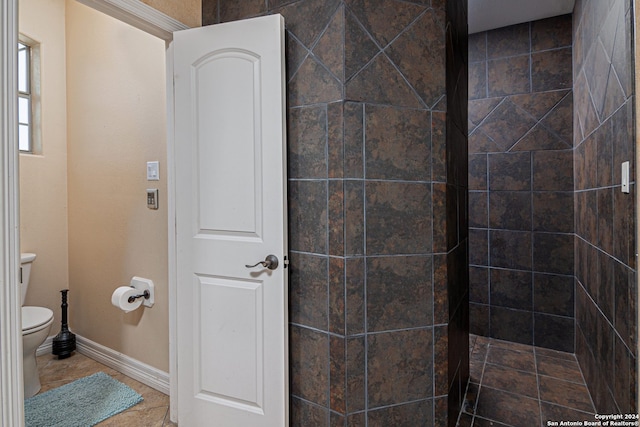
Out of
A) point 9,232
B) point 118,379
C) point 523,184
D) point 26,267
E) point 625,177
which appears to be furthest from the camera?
point 523,184

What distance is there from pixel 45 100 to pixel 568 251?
4.13 metres

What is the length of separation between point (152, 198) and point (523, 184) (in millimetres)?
2734

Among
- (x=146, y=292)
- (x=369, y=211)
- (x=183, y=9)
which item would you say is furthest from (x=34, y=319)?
(x=369, y=211)

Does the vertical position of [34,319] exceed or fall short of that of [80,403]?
it exceeds it

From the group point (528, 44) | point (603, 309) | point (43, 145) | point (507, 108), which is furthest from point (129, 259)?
point (528, 44)

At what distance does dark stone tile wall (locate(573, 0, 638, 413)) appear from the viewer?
1368 mm

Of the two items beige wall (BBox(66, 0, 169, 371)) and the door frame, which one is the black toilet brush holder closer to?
beige wall (BBox(66, 0, 169, 371))

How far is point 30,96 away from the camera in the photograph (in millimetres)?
2646

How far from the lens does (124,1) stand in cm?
151

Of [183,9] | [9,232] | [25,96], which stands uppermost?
[183,9]

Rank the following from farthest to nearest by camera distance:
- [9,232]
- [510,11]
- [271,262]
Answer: [510,11] < [271,262] < [9,232]

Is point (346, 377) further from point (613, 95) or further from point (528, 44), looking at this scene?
point (528, 44)

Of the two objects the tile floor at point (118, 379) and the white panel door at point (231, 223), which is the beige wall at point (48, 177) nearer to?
the tile floor at point (118, 379)

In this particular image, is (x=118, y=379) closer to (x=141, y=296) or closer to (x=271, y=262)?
(x=141, y=296)
